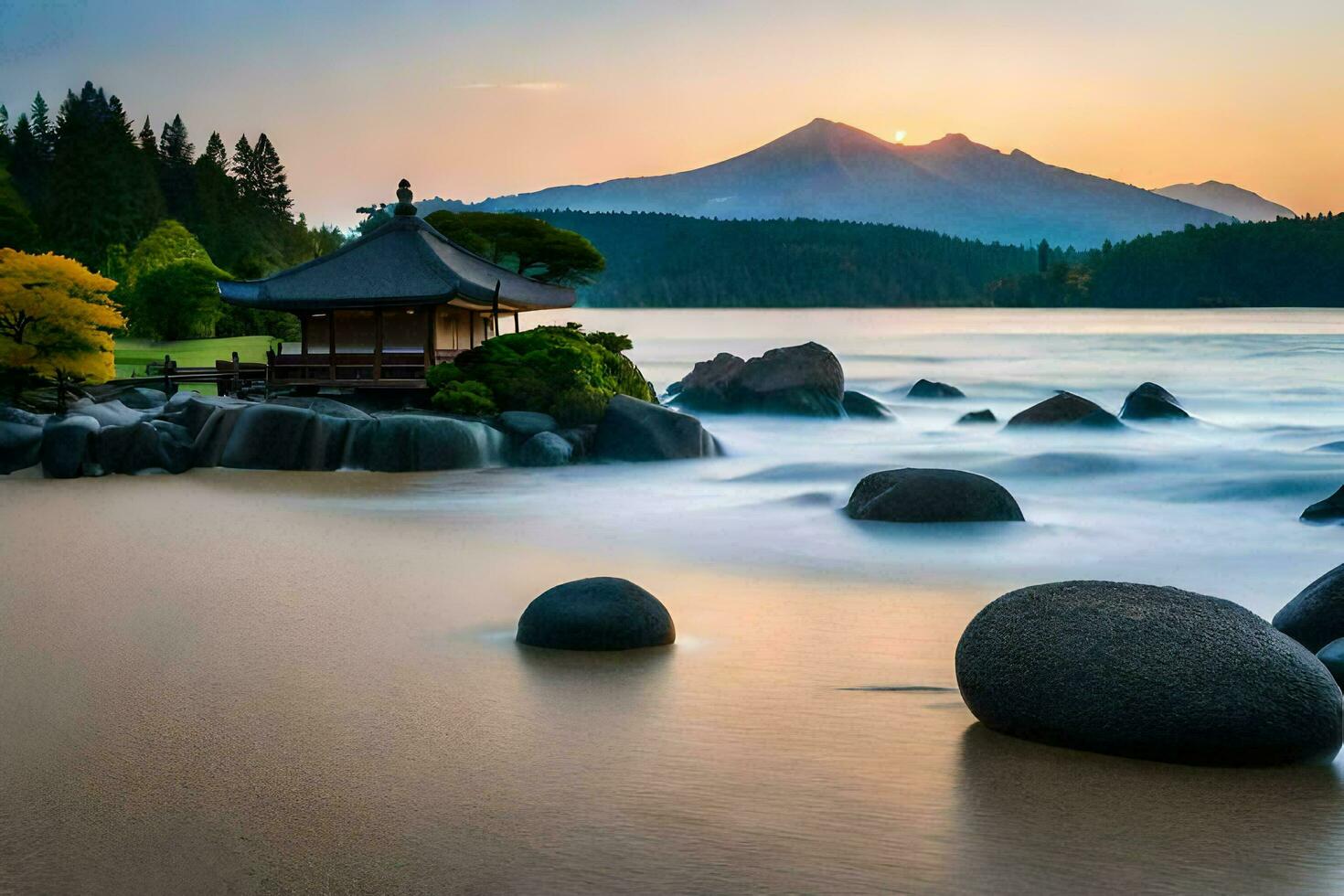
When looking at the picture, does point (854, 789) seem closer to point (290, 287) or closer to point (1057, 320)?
point (290, 287)

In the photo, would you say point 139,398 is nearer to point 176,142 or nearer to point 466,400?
point 466,400

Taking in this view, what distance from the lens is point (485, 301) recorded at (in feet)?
113

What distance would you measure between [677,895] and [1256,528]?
58.5 ft

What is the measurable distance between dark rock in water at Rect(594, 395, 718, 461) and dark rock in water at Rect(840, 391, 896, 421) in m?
10.00

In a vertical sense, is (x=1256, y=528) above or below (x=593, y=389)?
below

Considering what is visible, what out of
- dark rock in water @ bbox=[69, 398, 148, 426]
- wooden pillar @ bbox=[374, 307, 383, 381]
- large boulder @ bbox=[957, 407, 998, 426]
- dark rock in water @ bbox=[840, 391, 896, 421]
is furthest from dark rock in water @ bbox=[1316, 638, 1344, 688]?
dark rock in water @ bbox=[840, 391, 896, 421]

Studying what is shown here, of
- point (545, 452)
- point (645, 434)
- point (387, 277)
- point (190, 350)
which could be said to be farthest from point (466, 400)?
point (190, 350)

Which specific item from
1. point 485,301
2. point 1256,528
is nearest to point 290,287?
point 485,301

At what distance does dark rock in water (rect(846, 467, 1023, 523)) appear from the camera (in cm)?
1755

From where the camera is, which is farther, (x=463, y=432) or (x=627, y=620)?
(x=463, y=432)

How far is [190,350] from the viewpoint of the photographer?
56812mm

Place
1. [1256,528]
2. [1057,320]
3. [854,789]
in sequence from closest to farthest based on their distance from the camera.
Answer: [854,789] → [1256,528] → [1057,320]

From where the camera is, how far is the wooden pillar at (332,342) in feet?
114

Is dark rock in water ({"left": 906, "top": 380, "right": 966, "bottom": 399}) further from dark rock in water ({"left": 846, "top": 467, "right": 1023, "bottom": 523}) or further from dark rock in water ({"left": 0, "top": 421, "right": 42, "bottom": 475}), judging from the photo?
dark rock in water ({"left": 0, "top": 421, "right": 42, "bottom": 475})
